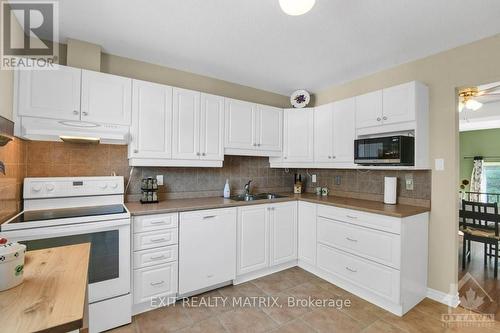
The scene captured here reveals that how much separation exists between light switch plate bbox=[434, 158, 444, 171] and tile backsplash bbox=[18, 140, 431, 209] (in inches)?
3.8

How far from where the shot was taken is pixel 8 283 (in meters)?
0.83

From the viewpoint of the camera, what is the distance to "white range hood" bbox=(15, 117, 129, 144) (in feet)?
5.88

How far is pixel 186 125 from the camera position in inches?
99.0

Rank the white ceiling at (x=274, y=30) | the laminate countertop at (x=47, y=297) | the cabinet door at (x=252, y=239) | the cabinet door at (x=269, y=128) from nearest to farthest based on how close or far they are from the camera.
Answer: the laminate countertop at (x=47, y=297)
the white ceiling at (x=274, y=30)
the cabinet door at (x=252, y=239)
the cabinet door at (x=269, y=128)

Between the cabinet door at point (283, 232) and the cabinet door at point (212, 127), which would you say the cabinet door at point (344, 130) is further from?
the cabinet door at point (212, 127)

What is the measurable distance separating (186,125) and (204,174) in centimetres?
70

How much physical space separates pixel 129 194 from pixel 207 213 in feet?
2.85

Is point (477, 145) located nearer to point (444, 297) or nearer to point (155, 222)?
point (444, 297)

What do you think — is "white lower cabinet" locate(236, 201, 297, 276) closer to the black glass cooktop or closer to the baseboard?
the black glass cooktop

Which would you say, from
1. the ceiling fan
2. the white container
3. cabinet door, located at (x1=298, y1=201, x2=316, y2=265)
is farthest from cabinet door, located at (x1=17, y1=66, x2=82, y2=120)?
the ceiling fan

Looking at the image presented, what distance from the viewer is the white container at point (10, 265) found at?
2.65 ft

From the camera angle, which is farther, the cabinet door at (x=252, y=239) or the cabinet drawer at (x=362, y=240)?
the cabinet door at (x=252, y=239)

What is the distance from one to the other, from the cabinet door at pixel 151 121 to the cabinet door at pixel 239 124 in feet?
2.23

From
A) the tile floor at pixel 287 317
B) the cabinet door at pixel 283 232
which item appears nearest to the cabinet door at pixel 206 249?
the tile floor at pixel 287 317
